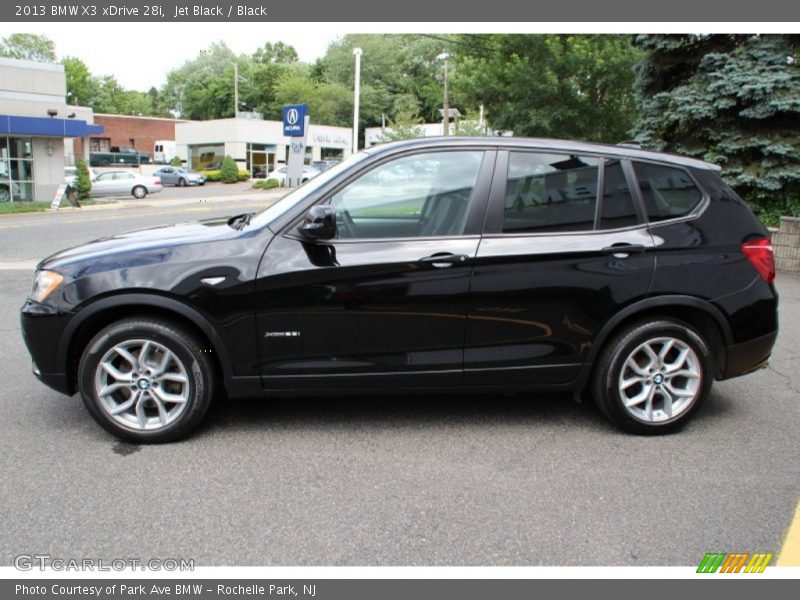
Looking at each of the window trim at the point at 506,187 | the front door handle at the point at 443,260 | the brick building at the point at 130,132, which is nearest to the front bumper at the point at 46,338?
the front door handle at the point at 443,260

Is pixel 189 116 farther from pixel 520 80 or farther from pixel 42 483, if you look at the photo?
pixel 42 483

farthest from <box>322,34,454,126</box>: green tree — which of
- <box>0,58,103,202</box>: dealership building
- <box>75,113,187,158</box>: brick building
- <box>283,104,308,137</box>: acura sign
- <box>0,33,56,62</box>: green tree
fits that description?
<box>283,104,308,137</box>: acura sign

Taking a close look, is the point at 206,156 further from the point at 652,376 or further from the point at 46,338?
the point at 652,376

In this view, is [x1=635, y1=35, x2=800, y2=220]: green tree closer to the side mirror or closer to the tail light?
the tail light

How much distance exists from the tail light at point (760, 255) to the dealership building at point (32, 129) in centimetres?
2634

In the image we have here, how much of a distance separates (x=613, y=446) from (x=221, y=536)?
2.37 meters

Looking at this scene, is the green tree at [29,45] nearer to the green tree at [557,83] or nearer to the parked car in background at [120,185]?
the parked car in background at [120,185]

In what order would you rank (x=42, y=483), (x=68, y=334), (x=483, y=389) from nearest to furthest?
(x=42, y=483), (x=68, y=334), (x=483, y=389)

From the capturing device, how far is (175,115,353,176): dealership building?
53.9m

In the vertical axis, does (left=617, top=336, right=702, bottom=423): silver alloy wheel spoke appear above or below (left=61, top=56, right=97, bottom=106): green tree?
below

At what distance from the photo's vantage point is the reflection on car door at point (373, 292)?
13.0ft

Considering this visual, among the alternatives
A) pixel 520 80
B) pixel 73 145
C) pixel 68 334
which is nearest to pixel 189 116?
pixel 73 145

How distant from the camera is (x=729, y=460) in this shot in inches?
158

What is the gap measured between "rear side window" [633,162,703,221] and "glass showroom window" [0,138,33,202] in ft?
87.1
